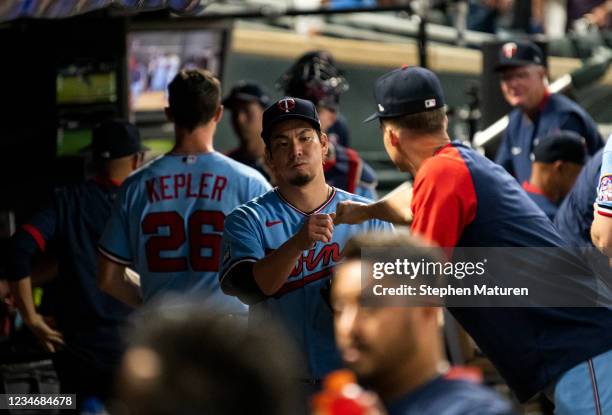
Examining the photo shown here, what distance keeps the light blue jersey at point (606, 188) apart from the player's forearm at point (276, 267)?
1129 mm

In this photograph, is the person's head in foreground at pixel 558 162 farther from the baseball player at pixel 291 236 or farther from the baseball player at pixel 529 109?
the baseball player at pixel 291 236

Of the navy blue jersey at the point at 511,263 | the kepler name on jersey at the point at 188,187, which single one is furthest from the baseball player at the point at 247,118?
the navy blue jersey at the point at 511,263

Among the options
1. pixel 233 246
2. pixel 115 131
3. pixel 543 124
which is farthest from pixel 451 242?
pixel 543 124

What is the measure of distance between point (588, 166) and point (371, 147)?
738cm

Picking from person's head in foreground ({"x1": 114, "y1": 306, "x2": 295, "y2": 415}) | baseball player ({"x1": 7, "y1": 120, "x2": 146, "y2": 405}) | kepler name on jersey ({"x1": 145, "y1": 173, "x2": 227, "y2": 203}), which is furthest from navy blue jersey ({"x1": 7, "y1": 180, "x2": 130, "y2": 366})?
person's head in foreground ({"x1": 114, "y1": 306, "x2": 295, "y2": 415})

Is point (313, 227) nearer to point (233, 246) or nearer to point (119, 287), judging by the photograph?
point (233, 246)

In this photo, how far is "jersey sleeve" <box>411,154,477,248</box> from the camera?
449 cm

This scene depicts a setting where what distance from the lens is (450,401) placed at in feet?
9.74

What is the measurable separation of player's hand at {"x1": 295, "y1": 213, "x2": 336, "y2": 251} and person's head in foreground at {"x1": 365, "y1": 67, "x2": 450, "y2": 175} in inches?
16.8

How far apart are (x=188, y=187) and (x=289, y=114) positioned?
2.84 ft

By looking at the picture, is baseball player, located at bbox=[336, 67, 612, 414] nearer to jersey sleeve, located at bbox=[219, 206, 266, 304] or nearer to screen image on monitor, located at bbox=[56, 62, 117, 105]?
jersey sleeve, located at bbox=[219, 206, 266, 304]


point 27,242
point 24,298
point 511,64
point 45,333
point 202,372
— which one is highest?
point 511,64

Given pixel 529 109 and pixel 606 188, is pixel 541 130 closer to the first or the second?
A: pixel 529 109

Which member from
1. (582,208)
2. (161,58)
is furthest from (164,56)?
(582,208)
